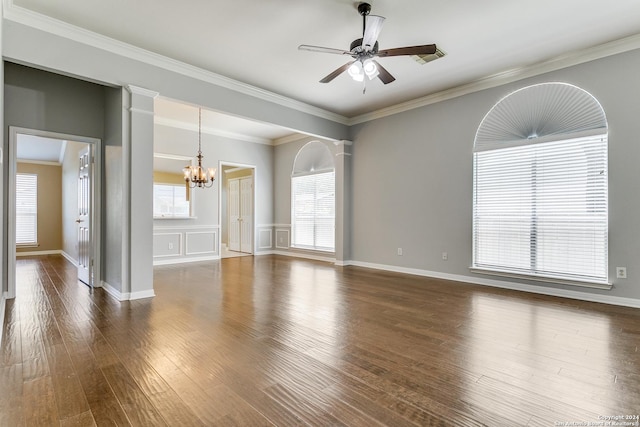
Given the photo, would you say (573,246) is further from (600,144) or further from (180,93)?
(180,93)

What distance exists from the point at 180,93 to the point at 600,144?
17.7 ft

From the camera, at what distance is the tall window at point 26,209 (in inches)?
325

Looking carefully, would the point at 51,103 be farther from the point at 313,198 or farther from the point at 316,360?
the point at 313,198

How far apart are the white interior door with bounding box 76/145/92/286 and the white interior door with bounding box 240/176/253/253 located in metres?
3.83

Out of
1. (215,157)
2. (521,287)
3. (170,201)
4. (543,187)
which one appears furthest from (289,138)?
(521,287)

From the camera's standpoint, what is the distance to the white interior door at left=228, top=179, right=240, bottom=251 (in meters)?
8.94

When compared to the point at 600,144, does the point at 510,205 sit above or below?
below

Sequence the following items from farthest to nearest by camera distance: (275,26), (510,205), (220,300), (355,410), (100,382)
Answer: (510,205) → (220,300) → (275,26) → (100,382) → (355,410)

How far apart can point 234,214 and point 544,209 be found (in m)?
7.45

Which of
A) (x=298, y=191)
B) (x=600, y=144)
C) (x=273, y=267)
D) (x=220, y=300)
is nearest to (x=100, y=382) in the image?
(x=220, y=300)

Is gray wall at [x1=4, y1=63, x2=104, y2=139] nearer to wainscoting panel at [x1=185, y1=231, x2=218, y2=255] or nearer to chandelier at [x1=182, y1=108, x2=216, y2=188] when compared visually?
chandelier at [x1=182, y1=108, x2=216, y2=188]

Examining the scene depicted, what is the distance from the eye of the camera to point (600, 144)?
3.80 meters

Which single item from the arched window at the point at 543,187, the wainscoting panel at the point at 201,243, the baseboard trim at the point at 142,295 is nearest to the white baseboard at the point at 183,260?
the wainscoting panel at the point at 201,243

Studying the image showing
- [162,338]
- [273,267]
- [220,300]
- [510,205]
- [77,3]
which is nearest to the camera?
[162,338]
